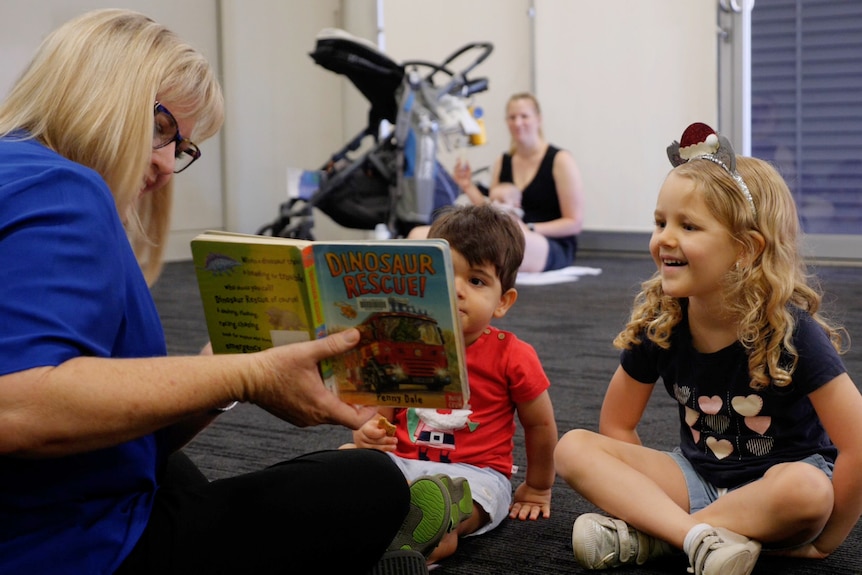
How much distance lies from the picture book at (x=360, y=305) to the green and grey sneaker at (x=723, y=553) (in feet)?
1.24

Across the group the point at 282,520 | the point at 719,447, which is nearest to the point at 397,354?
the point at 282,520

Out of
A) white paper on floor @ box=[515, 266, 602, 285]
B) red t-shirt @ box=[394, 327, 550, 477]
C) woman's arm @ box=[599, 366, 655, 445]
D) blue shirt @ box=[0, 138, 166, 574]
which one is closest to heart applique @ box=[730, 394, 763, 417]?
woman's arm @ box=[599, 366, 655, 445]

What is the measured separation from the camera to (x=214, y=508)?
1.00 metres

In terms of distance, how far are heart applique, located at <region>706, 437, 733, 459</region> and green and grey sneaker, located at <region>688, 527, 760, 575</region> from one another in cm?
13

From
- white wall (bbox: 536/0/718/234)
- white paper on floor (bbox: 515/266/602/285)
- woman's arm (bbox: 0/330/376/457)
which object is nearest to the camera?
woman's arm (bbox: 0/330/376/457)

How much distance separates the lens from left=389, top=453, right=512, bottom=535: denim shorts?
53.4 inches

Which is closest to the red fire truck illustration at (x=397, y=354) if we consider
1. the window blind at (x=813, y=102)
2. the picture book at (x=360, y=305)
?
the picture book at (x=360, y=305)

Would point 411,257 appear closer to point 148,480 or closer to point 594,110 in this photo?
point 148,480

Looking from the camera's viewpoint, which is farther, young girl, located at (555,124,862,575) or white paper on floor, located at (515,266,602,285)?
white paper on floor, located at (515,266,602,285)

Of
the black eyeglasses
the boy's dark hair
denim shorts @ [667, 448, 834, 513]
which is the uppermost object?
the black eyeglasses

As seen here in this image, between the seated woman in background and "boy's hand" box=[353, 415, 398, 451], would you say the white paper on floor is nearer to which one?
the seated woman in background

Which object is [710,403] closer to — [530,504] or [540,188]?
[530,504]

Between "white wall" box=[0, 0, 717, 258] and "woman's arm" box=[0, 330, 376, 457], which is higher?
"white wall" box=[0, 0, 717, 258]

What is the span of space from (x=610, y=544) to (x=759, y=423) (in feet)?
0.82
